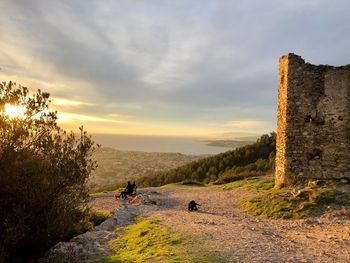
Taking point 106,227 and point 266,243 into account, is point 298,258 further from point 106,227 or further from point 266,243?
point 106,227

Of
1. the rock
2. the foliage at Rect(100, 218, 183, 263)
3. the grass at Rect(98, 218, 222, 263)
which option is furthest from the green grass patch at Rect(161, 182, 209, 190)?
the grass at Rect(98, 218, 222, 263)

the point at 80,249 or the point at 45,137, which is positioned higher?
the point at 45,137

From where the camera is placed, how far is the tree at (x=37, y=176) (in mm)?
12930

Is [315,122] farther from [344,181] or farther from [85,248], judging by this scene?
[85,248]

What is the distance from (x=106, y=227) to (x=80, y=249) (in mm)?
3468

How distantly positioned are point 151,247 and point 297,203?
9.78 meters

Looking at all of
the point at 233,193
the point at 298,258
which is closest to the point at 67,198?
the point at 298,258

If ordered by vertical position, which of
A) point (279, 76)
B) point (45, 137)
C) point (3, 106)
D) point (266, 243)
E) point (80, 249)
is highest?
point (279, 76)

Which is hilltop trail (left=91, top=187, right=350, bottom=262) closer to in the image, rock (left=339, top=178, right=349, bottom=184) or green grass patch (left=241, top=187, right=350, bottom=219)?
green grass patch (left=241, top=187, right=350, bottom=219)

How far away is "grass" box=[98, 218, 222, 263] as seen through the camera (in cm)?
1088

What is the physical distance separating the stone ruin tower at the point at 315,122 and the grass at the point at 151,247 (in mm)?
10406

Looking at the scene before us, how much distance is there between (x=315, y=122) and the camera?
21.9 metres

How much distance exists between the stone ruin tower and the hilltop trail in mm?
4835

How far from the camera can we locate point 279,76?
2403cm
